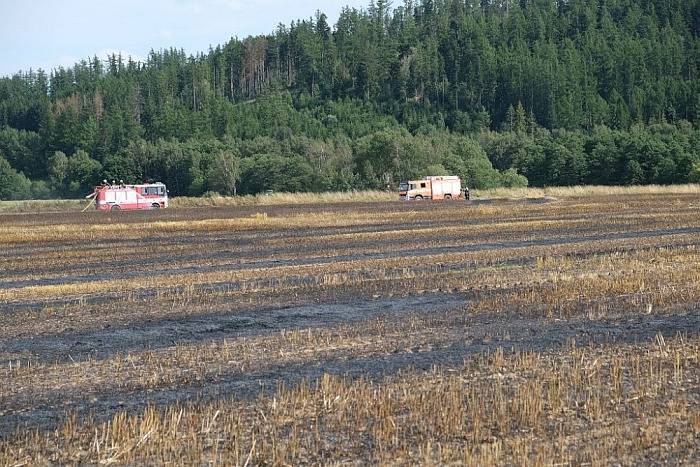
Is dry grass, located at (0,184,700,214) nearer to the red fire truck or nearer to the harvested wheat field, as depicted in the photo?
the red fire truck

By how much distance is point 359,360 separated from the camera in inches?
484

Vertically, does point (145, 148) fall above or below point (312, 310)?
above

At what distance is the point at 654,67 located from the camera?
200 metres

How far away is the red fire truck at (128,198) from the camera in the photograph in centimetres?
8381

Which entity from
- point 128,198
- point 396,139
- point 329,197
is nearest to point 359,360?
point 128,198

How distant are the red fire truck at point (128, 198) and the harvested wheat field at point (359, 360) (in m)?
58.0

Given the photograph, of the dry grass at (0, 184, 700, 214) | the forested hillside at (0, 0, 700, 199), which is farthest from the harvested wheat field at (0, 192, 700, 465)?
the forested hillside at (0, 0, 700, 199)

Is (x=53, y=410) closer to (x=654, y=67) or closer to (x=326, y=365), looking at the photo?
(x=326, y=365)

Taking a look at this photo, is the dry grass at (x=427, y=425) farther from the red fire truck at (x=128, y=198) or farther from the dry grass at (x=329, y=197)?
the red fire truck at (x=128, y=198)

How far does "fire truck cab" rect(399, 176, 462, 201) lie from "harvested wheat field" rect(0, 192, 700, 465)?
201 ft

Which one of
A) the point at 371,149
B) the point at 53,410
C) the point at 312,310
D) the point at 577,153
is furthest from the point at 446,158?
the point at 53,410

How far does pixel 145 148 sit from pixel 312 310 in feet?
428

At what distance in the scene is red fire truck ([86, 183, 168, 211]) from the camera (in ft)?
275

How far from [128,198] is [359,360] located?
248 feet
